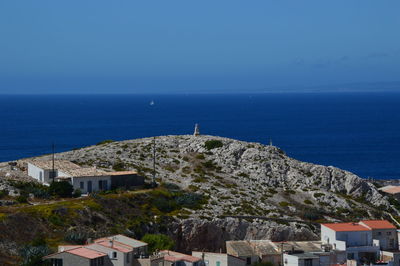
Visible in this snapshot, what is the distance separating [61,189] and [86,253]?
814 inches

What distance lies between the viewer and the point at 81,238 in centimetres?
6128

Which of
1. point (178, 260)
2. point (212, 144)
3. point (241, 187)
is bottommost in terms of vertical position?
point (178, 260)

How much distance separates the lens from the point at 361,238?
67.1 metres

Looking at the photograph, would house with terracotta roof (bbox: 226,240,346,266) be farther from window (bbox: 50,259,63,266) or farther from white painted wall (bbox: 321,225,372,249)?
window (bbox: 50,259,63,266)

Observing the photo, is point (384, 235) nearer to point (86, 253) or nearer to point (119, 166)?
point (86, 253)

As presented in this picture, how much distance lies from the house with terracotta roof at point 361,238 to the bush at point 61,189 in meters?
22.8

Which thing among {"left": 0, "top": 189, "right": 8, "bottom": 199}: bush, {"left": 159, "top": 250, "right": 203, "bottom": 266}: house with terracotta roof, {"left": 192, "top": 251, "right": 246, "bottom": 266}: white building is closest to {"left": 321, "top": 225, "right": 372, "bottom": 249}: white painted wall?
{"left": 192, "top": 251, "right": 246, "bottom": 266}: white building

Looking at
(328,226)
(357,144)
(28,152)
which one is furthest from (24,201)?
(357,144)

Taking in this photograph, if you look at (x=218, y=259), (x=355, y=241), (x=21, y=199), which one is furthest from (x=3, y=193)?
(x=355, y=241)

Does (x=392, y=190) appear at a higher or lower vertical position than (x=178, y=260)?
higher

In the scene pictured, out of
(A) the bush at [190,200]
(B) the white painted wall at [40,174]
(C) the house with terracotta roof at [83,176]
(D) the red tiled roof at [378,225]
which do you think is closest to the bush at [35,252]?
(C) the house with terracotta roof at [83,176]

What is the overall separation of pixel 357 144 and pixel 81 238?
137 meters

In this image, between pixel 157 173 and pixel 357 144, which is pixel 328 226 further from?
pixel 357 144

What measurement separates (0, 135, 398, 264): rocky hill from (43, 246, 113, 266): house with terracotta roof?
13.2 metres
